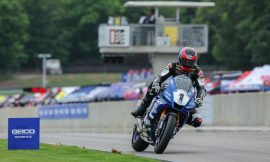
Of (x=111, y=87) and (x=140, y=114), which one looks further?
(x=111, y=87)

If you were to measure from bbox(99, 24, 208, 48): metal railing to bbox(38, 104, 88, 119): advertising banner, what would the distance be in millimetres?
6236

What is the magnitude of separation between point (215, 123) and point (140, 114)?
47.2 ft

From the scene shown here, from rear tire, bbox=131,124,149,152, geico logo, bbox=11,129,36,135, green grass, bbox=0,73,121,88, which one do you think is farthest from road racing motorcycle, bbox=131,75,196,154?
green grass, bbox=0,73,121,88

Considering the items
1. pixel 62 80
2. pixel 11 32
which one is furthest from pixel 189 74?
pixel 11 32

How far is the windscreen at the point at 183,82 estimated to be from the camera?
15.8m

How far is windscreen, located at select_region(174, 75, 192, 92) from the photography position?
15773mm

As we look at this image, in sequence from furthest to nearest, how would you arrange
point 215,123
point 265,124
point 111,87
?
1. point 111,87
2. point 215,123
3. point 265,124

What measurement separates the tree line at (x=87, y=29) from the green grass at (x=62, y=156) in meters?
71.8

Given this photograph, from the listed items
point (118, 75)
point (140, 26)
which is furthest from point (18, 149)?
point (118, 75)

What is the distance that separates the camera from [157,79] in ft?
53.1

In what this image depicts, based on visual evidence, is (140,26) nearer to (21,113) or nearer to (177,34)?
(177,34)

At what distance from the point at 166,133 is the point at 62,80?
305 ft

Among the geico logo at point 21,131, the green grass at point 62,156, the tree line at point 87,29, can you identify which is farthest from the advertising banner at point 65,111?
the tree line at point 87,29

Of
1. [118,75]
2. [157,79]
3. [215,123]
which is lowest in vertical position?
[118,75]
